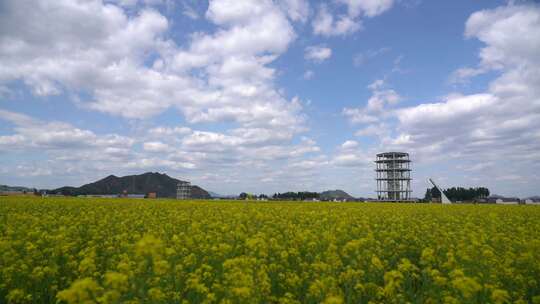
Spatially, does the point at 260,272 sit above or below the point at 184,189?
below

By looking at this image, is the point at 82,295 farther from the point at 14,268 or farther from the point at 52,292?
the point at 14,268

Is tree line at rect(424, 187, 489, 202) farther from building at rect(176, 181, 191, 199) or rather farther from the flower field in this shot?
the flower field

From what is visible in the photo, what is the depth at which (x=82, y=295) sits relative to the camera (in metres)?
3.82

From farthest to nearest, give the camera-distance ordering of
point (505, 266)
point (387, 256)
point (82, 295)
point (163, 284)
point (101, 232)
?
point (101, 232) → point (387, 256) → point (505, 266) → point (163, 284) → point (82, 295)

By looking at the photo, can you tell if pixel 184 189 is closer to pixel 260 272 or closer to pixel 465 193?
pixel 465 193

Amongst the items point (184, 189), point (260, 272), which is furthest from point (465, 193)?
point (260, 272)

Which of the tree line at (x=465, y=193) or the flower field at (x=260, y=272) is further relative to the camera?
the tree line at (x=465, y=193)

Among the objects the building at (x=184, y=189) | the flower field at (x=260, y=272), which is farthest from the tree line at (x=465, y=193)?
the flower field at (x=260, y=272)

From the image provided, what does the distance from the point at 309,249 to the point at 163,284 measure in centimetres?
411

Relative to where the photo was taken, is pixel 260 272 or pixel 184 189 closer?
pixel 260 272

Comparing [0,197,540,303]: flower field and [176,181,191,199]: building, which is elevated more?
[176,181,191,199]: building

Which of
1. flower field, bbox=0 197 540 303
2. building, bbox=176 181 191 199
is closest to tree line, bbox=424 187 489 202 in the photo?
building, bbox=176 181 191 199

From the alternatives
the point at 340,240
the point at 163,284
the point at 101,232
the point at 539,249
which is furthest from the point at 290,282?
the point at 101,232

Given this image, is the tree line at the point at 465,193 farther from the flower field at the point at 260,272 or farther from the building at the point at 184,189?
the flower field at the point at 260,272
